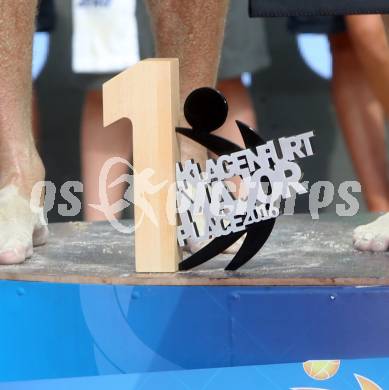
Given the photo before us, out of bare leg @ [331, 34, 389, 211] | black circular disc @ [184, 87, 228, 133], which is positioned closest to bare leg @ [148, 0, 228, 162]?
black circular disc @ [184, 87, 228, 133]

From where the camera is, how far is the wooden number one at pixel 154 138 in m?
1.51

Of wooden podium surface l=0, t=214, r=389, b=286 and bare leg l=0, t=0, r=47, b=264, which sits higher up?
bare leg l=0, t=0, r=47, b=264

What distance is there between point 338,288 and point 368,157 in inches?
59.4

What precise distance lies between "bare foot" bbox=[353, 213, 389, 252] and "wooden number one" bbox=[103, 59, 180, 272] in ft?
1.23

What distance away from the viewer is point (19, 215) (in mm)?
1783

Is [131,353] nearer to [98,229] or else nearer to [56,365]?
[56,365]

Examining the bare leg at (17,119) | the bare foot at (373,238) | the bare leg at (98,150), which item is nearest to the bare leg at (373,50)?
the bare leg at (98,150)

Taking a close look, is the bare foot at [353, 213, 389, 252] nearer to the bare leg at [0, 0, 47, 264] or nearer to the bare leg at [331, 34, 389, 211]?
the bare leg at [0, 0, 47, 264]

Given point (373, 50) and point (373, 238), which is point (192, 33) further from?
point (373, 50)

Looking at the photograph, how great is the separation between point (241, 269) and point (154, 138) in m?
0.24

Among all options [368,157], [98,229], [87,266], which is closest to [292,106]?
[368,157]

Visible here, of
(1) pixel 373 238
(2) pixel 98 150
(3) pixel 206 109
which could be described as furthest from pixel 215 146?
(2) pixel 98 150

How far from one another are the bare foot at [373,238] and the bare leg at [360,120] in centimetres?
108

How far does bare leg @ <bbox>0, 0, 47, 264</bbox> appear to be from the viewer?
181cm
